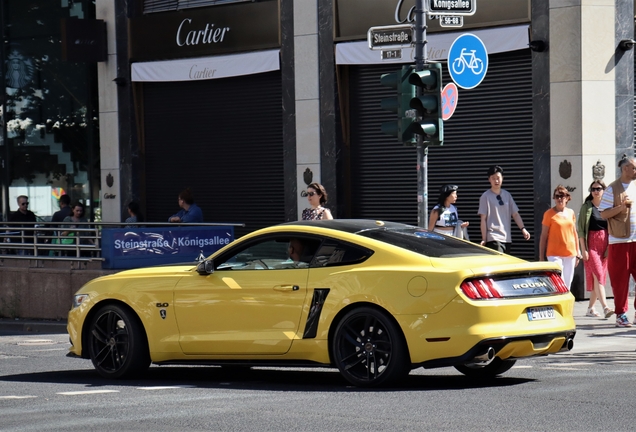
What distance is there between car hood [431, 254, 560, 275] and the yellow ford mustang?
0.5 inches

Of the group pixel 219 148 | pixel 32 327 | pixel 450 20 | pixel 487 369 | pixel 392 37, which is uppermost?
pixel 450 20

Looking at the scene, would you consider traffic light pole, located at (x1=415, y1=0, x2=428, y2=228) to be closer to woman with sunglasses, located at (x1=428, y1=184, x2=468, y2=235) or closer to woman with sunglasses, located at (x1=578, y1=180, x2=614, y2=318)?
woman with sunglasses, located at (x1=428, y1=184, x2=468, y2=235)

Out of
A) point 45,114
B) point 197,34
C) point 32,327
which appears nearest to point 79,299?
point 32,327

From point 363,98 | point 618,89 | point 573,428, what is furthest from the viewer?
point 363,98

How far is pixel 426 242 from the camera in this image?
9.43m

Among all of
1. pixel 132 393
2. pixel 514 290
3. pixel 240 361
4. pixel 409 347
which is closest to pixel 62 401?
pixel 132 393

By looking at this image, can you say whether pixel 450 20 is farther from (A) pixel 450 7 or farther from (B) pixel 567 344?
(B) pixel 567 344

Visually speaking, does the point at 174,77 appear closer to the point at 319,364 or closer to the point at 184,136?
the point at 184,136

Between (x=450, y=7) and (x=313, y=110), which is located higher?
(x=450, y=7)

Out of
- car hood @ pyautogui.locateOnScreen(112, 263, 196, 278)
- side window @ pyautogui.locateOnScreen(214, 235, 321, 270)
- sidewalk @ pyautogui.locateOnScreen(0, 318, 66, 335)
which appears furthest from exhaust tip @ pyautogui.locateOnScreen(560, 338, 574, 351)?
sidewalk @ pyautogui.locateOnScreen(0, 318, 66, 335)

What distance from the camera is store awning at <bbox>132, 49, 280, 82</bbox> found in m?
20.6

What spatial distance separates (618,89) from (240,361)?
9.51 m

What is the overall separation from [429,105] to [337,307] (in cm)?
472

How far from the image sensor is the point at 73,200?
24859mm
